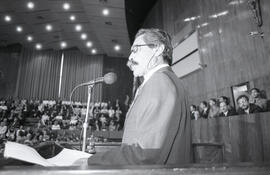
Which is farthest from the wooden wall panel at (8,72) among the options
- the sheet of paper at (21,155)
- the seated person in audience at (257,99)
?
the sheet of paper at (21,155)

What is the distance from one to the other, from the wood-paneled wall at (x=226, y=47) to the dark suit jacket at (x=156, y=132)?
345 centimetres

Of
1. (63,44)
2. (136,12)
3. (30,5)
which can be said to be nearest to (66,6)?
(30,5)

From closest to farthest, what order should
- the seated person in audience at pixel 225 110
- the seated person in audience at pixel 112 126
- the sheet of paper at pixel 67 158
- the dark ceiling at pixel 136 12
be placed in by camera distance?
the sheet of paper at pixel 67 158 → the seated person in audience at pixel 225 110 → the dark ceiling at pixel 136 12 → the seated person in audience at pixel 112 126

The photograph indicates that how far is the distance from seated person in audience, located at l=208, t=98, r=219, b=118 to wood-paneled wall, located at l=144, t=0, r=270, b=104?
236mm

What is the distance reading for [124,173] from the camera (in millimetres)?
450

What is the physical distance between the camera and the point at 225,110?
4.45 meters

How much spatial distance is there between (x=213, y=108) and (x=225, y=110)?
1.31ft

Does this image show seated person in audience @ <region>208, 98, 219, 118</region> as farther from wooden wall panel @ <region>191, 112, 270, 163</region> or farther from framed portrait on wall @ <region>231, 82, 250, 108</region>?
framed portrait on wall @ <region>231, 82, 250, 108</region>

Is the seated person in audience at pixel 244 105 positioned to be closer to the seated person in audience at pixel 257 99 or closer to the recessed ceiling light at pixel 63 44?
the seated person in audience at pixel 257 99

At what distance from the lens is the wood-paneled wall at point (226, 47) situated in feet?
12.4

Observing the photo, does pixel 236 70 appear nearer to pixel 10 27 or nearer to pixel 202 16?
pixel 202 16

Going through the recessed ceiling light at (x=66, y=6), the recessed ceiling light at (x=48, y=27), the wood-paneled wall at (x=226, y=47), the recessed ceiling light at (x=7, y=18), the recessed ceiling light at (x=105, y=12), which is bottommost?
the wood-paneled wall at (x=226, y=47)

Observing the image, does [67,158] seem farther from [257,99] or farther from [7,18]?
[7,18]

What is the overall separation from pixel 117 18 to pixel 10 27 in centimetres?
700
